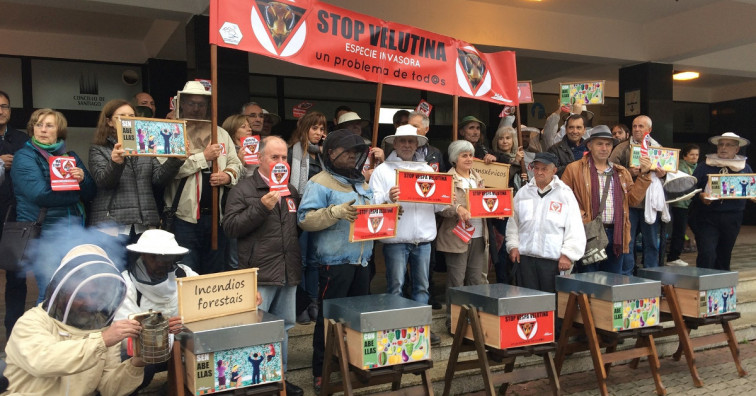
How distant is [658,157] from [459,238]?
254 cm

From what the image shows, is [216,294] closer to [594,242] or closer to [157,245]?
[157,245]

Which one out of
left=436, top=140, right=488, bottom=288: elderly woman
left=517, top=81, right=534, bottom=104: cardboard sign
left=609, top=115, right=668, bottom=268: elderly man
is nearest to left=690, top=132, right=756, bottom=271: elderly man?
left=609, top=115, right=668, bottom=268: elderly man

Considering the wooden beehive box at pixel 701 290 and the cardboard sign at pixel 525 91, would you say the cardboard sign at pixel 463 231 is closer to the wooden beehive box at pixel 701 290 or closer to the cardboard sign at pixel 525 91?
the wooden beehive box at pixel 701 290

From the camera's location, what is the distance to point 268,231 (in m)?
3.96

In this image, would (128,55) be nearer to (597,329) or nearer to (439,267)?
(439,267)

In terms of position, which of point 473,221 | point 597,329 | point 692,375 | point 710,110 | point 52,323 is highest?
point 710,110

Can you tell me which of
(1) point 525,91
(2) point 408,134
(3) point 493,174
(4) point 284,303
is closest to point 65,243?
(4) point 284,303

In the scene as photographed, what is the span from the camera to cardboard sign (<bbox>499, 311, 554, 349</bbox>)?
13.0ft

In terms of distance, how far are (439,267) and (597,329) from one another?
78.3 inches

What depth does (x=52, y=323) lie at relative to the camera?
2.90 meters

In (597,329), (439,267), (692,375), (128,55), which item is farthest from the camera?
(128,55)

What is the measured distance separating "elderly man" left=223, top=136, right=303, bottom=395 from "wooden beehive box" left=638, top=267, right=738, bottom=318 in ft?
11.2

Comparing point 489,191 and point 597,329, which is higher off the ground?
point 489,191

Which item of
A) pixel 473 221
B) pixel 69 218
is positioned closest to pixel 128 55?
pixel 69 218
